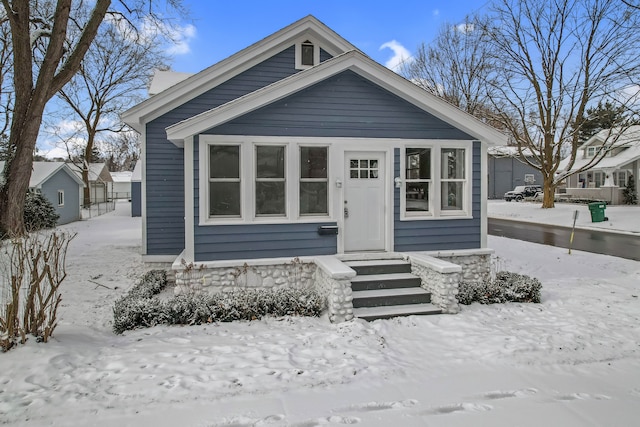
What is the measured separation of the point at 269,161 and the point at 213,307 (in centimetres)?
288

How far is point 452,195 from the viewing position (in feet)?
27.8

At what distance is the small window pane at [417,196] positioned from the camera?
823cm

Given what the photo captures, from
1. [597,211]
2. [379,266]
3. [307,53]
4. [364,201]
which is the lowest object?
[379,266]

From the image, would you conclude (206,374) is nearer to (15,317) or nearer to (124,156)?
(15,317)

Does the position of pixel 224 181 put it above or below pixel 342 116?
below

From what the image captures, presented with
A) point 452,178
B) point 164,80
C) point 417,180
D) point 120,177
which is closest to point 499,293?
point 452,178

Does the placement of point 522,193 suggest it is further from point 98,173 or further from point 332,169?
point 98,173

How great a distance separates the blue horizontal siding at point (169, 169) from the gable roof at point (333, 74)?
2153 mm

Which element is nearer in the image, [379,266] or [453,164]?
[379,266]

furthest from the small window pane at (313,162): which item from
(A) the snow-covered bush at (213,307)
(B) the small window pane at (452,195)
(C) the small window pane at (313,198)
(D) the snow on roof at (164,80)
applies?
(D) the snow on roof at (164,80)

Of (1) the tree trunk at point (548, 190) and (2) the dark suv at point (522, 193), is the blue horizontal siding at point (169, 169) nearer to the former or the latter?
(1) the tree trunk at point (548, 190)

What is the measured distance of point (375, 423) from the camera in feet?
11.7

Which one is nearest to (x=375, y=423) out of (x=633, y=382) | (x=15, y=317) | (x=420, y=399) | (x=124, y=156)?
(x=420, y=399)

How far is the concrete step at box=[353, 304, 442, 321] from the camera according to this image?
250 inches
